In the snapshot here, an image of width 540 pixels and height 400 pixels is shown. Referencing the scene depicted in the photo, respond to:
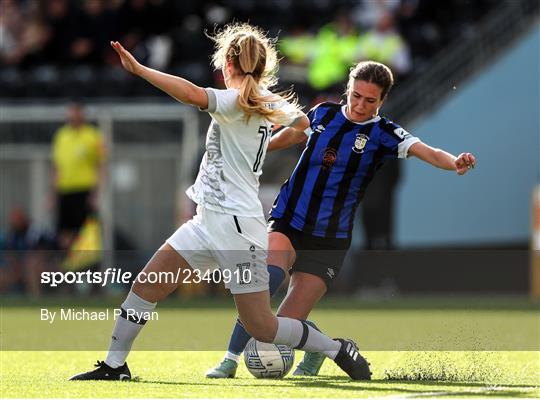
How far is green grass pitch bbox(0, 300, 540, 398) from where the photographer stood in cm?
654

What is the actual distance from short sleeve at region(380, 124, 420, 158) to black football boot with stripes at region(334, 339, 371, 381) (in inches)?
41.4

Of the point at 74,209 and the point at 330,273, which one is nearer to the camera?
the point at 330,273

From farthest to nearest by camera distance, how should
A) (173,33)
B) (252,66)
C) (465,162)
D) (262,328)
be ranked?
1. (173,33)
2. (465,162)
3. (262,328)
4. (252,66)

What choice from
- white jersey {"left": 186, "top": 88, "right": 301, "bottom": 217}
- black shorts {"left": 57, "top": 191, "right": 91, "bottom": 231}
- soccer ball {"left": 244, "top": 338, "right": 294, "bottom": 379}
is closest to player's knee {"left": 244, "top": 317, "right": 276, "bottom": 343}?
soccer ball {"left": 244, "top": 338, "right": 294, "bottom": 379}

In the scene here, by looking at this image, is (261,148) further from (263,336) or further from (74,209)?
(74,209)

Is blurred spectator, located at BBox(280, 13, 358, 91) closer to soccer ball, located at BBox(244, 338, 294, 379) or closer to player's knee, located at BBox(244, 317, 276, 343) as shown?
soccer ball, located at BBox(244, 338, 294, 379)

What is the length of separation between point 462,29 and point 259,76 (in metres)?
11.7

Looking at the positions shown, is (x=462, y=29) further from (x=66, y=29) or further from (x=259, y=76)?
(x=259, y=76)

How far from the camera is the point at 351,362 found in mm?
7184

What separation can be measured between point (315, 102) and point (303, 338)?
859 centimetres

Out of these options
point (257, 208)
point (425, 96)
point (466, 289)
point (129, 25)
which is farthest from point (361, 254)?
point (257, 208)

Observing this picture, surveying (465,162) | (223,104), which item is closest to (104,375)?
(223,104)

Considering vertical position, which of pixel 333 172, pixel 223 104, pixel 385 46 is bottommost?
pixel 333 172

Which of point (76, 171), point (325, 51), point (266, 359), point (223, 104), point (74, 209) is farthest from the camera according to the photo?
point (325, 51)
